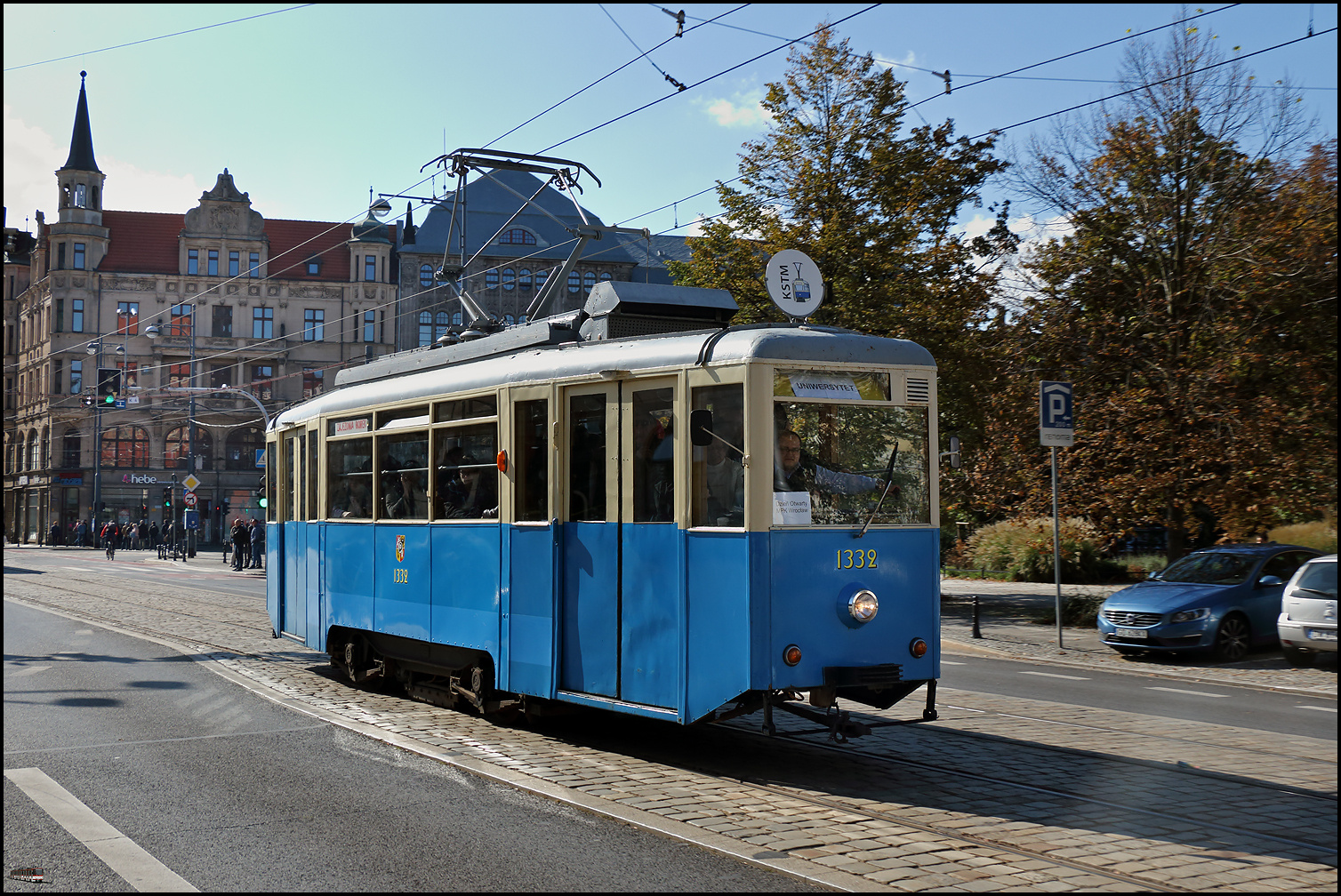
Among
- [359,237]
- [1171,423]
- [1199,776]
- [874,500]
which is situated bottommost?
[1199,776]

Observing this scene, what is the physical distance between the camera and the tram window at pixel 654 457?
8.06 meters

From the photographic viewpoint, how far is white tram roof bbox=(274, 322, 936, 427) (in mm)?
7766

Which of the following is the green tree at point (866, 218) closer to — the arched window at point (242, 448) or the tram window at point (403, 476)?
the tram window at point (403, 476)

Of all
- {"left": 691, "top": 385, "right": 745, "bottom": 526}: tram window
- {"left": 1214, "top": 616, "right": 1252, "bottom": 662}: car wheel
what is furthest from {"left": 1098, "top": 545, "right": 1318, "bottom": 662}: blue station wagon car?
{"left": 691, "top": 385, "right": 745, "bottom": 526}: tram window

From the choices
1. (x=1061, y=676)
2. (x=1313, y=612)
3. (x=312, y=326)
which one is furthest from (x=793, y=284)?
(x=312, y=326)

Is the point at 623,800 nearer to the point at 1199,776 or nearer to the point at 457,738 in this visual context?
the point at 457,738

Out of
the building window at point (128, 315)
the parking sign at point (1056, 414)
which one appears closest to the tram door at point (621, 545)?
the parking sign at point (1056, 414)

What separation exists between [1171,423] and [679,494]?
11.6 m

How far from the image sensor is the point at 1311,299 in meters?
11.3

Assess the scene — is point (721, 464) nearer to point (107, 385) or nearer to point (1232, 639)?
point (1232, 639)

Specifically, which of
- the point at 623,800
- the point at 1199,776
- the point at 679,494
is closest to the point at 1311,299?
the point at 1199,776

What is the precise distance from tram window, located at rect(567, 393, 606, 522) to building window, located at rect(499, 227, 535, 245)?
62755 millimetres

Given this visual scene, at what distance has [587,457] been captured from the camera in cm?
869

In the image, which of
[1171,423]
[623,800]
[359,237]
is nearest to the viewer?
[623,800]
